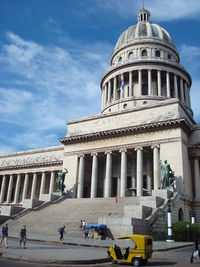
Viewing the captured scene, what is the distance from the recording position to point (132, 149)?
43.2m

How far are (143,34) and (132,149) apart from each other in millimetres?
35469

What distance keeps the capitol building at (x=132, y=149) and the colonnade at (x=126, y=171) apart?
138 millimetres

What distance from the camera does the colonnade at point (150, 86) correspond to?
191 feet

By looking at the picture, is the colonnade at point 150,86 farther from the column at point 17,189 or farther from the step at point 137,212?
the step at point 137,212

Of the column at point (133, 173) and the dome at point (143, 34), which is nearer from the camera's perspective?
the column at point (133, 173)

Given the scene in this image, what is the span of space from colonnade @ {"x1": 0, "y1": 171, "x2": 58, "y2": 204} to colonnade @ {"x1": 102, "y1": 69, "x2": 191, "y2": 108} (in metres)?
20.2

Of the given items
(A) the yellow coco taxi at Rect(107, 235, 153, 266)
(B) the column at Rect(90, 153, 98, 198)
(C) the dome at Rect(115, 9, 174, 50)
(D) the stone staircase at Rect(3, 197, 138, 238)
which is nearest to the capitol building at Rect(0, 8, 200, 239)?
(B) the column at Rect(90, 153, 98, 198)

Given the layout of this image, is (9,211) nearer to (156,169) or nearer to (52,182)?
(156,169)

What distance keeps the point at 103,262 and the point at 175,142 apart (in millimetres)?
28235

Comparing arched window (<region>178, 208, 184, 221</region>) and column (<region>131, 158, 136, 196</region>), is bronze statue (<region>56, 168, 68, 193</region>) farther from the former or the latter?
arched window (<region>178, 208, 184, 221</region>)

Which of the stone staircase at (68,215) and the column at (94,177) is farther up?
the column at (94,177)

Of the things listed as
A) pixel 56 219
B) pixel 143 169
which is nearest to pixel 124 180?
pixel 143 169

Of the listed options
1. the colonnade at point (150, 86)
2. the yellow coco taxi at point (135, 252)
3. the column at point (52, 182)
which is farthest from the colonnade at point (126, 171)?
the yellow coco taxi at point (135, 252)

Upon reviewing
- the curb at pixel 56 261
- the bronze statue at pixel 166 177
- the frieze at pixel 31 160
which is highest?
the frieze at pixel 31 160
